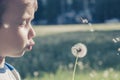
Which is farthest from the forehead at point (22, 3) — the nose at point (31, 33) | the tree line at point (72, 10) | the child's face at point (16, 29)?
the tree line at point (72, 10)

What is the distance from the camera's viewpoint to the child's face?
133 inches

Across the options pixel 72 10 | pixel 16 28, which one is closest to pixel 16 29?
pixel 16 28

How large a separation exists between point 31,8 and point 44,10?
17.9 m

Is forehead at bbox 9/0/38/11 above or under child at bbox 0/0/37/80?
above

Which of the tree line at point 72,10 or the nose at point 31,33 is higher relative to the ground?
the nose at point 31,33

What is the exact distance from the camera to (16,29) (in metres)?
3.39

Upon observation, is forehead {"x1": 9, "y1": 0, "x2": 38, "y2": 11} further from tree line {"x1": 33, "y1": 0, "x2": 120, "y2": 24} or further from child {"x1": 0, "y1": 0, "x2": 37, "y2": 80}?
tree line {"x1": 33, "y1": 0, "x2": 120, "y2": 24}

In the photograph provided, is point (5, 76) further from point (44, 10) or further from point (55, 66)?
point (44, 10)

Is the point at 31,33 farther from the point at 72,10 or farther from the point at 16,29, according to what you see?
the point at 72,10

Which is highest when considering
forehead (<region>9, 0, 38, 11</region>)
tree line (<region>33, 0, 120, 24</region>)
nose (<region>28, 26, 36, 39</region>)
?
forehead (<region>9, 0, 38, 11</region>)

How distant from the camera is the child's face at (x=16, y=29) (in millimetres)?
3369

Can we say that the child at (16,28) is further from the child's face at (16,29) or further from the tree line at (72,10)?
the tree line at (72,10)

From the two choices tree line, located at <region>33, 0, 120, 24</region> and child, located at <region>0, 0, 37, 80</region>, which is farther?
tree line, located at <region>33, 0, 120, 24</region>

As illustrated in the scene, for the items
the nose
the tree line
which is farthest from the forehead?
the tree line
